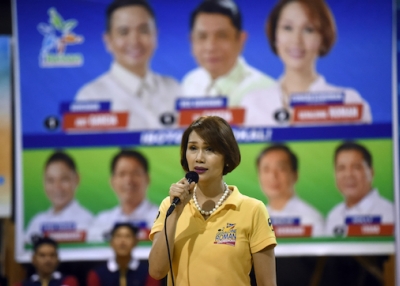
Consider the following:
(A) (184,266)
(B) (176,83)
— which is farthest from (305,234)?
(A) (184,266)

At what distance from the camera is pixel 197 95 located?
16.0 feet

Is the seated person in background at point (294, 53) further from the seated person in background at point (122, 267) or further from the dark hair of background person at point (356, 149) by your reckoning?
the seated person in background at point (122, 267)

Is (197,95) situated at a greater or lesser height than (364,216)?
greater

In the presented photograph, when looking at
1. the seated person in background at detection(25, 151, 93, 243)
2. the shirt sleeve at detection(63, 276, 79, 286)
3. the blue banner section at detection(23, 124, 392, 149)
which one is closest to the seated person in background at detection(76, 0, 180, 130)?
the blue banner section at detection(23, 124, 392, 149)

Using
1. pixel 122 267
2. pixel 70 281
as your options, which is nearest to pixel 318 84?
pixel 122 267

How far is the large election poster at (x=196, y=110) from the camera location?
4699 mm

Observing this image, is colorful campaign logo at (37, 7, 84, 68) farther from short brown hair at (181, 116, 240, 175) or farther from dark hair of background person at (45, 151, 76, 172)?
short brown hair at (181, 116, 240, 175)

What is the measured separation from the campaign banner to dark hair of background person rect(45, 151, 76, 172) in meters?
0.34

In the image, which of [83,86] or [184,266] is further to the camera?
[83,86]

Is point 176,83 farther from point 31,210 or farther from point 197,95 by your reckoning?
point 31,210

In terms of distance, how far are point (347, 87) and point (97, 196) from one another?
7.20 feet

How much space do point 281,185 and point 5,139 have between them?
2.30 meters

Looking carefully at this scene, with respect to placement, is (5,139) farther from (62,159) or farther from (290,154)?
(290,154)

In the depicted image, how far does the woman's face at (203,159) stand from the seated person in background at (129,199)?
2922 mm
